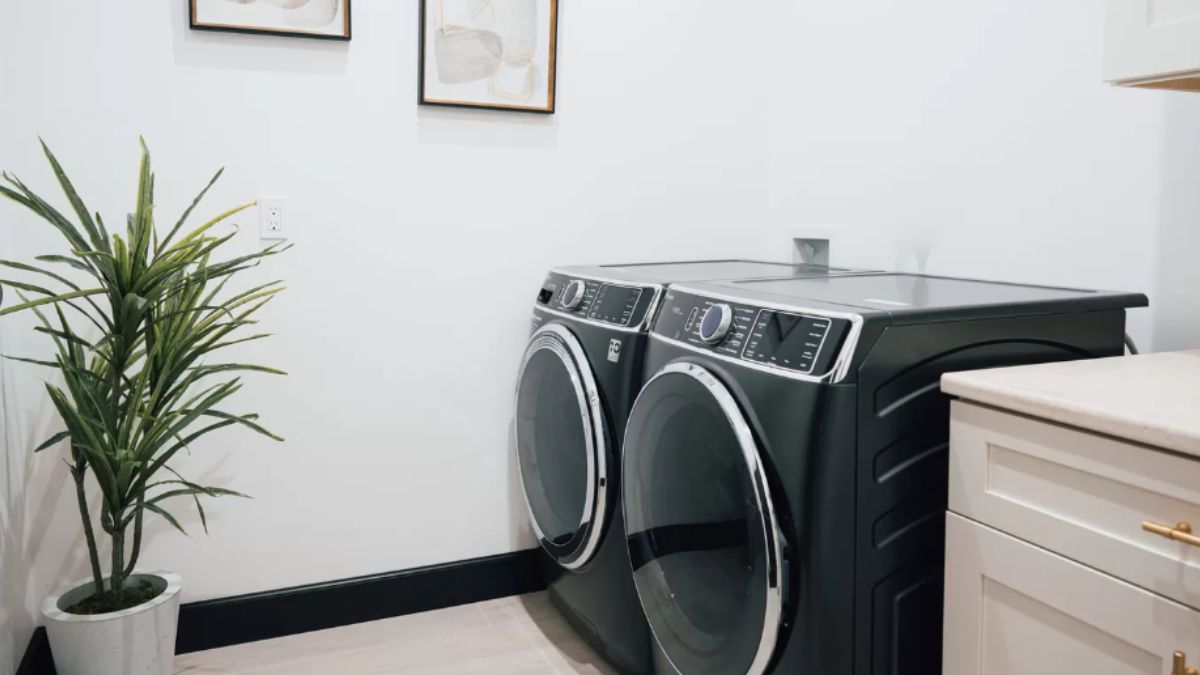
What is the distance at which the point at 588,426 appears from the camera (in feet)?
6.40

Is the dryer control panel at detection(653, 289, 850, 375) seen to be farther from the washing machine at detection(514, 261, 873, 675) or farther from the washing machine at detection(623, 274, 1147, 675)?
the washing machine at detection(514, 261, 873, 675)

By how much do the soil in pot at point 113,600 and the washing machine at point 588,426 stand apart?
89 centimetres

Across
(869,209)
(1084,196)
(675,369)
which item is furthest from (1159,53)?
(869,209)

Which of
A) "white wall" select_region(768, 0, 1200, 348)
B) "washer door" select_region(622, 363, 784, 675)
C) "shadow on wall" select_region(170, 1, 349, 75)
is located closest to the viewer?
"washer door" select_region(622, 363, 784, 675)

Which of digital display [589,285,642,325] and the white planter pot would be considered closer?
the white planter pot

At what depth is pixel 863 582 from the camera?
1324 mm

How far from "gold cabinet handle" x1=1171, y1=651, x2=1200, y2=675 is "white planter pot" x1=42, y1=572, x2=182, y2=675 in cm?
174

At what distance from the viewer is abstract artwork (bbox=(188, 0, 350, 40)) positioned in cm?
206

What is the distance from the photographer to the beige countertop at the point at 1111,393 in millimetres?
1011

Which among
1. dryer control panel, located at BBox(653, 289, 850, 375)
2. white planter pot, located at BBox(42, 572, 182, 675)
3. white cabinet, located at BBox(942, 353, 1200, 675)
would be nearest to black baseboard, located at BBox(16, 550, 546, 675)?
white planter pot, located at BBox(42, 572, 182, 675)

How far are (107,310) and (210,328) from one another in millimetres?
384

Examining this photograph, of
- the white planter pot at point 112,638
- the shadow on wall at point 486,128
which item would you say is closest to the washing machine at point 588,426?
the shadow on wall at point 486,128

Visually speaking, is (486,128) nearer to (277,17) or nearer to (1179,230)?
(277,17)

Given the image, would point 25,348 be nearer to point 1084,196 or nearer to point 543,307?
point 543,307
